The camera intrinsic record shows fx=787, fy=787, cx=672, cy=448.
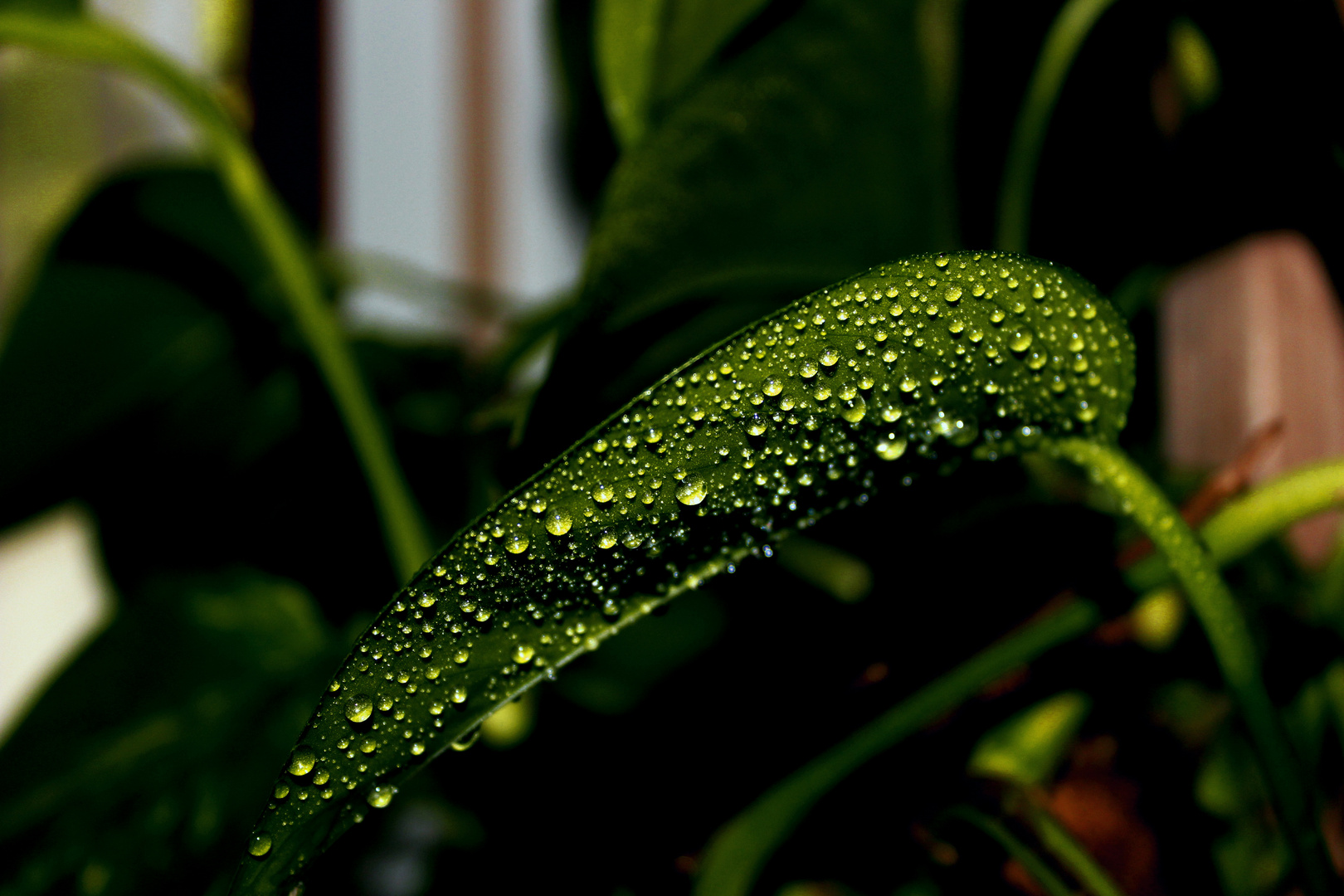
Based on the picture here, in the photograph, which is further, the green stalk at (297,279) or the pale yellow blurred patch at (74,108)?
the pale yellow blurred patch at (74,108)

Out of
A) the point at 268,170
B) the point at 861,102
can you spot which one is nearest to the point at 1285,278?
the point at 861,102

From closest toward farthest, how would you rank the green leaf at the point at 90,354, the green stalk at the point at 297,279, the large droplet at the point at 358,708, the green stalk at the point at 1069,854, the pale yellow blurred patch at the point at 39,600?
the large droplet at the point at 358,708 → the green stalk at the point at 1069,854 → the green stalk at the point at 297,279 → the green leaf at the point at 90,354 → the pale yellow blurred patch at the point at 39,600

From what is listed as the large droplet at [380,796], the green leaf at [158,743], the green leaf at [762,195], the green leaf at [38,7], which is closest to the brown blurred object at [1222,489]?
the green leaf at [762,195]

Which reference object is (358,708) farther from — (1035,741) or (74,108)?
(74,108)

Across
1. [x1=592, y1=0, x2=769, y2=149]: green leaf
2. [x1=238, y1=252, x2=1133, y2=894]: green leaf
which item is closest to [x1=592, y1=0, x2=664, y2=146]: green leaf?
[x1=592, y1=0, x2=769, y2=149]: green leaf

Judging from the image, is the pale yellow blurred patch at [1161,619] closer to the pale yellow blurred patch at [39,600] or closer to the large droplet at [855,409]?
the large droplet at [855,409]

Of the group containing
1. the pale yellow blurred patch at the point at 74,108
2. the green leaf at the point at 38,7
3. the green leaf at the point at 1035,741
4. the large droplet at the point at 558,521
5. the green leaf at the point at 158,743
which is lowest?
the green leaf at the point at 158,743
